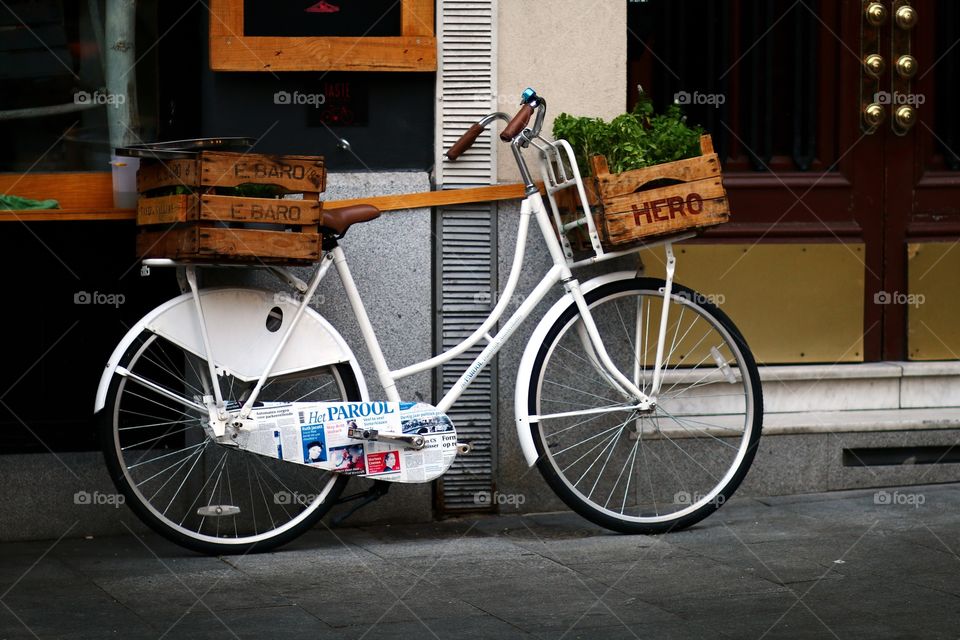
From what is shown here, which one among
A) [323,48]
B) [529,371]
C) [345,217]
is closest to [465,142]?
[345,217]

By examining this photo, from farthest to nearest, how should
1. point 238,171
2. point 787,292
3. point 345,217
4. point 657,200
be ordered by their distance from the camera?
point 787,292, point 657,200, point 345,217, point 238,171

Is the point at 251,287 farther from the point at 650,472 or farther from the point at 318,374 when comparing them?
the point at 650,472

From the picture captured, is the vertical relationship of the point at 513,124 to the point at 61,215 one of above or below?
above

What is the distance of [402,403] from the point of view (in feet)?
17.9

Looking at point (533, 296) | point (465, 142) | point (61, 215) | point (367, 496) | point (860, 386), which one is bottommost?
point (367, 496)

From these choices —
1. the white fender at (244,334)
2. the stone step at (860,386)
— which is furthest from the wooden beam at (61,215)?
the stone step at (860,386)

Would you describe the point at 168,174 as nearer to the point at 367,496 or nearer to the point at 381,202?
the point at 381,202

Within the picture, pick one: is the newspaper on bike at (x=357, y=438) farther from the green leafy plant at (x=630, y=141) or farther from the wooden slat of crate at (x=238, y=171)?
the green leafy plant at (x=630, y=141)

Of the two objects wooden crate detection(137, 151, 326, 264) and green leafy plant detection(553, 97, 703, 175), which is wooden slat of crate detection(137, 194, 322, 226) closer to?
wooden crate detection(137, 151, 326, 264)

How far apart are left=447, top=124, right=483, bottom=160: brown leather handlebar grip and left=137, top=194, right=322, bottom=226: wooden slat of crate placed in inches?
27.1

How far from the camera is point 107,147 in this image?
232 inches

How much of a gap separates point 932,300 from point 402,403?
9.31 feet

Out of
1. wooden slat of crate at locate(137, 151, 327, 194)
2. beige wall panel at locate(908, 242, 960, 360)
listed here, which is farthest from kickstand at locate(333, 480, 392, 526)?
beige wall panel at locate(908, 242, 960, 360)

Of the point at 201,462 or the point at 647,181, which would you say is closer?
the point at 647,181
